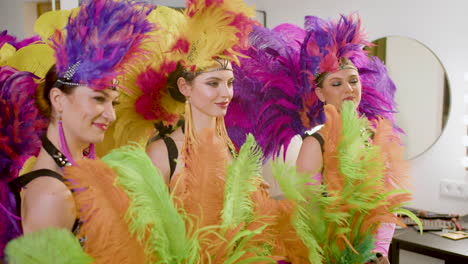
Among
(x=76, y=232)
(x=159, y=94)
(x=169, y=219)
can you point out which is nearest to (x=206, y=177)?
(x=169, y=219)

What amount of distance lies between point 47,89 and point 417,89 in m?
2.15

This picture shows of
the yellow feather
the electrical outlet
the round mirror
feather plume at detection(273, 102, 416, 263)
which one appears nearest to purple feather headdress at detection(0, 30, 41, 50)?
the yellow feather

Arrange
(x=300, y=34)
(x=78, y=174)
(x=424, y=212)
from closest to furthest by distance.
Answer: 1. (x=78, y=174)
2. (x=300, y=34)
3. (x=424, y=212)

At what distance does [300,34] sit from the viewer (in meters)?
1.27

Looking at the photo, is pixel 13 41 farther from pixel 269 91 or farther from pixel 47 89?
pixel 269 91

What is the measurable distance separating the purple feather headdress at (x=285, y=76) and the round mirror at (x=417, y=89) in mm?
1289

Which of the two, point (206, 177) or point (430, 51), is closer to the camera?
point (206, 177)

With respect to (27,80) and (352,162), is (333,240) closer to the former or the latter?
(352,162)

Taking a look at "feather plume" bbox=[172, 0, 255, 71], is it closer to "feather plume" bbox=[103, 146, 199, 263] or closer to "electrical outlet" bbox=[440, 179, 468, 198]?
"feather plume" bbox=[103, 146, 199, 263]

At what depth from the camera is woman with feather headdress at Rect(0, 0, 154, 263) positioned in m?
0.68

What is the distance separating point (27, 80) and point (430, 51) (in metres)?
2.15

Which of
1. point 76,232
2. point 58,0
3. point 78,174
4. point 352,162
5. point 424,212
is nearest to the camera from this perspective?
point 78,174

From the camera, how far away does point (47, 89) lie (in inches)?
29.9

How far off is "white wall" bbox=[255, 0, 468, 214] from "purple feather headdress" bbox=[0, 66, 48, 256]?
2.14 m
